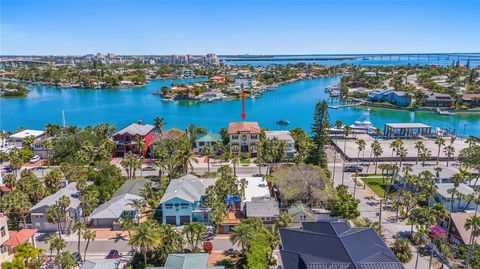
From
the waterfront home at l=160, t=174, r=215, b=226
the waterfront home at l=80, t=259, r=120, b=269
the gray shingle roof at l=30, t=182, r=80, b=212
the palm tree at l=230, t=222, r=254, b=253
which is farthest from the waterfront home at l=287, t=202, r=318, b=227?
the gray shingle roof at l=30, t=182, r=80, b=212

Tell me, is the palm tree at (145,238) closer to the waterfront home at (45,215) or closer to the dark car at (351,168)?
the waterfront home at (45,215)

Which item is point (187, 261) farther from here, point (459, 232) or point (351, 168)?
point (351, 168)

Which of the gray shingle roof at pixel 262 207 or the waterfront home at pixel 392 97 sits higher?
the waterfront home at pixel 392 97

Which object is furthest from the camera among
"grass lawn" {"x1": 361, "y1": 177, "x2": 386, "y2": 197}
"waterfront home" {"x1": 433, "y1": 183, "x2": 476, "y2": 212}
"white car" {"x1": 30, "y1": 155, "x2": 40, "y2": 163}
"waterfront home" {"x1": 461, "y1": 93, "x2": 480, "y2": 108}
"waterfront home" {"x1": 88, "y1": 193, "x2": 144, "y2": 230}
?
"waterfront home" {"x1": 461, "y1": 93, "x2": 480, "y2": 108}

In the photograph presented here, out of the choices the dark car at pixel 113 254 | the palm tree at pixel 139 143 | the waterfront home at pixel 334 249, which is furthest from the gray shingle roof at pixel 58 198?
the waterfront home at pixel 334 249

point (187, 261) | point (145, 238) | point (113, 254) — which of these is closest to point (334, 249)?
point (187, 261)

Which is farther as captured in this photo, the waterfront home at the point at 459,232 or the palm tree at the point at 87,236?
the waterfront home at the point at 459,232

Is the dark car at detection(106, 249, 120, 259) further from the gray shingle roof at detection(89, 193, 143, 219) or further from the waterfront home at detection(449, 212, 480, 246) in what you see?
the waterfront home at detection(449, 212, 480, 246)
